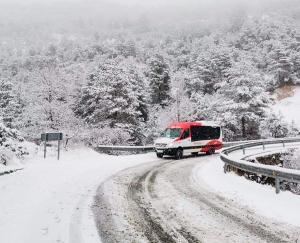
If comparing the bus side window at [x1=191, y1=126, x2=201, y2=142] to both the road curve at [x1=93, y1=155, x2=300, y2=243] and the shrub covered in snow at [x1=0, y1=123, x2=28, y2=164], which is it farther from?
the road curve at [x1=93, y1=155, x2=300, y2=243]

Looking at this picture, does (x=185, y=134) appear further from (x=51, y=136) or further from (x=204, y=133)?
(x=51, y=136)

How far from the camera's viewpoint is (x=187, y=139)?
26672mm

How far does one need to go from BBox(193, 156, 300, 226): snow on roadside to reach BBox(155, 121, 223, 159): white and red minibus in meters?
10.3

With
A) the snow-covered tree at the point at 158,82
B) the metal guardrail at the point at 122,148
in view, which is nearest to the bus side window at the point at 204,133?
the metal guardrail at the point at 122,148

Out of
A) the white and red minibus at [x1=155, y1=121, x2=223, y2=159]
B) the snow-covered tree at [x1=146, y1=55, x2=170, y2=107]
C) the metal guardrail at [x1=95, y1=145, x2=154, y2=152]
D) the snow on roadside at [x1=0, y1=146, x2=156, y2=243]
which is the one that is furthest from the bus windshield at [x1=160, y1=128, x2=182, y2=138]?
the snow-covered tree at [x1=146, y1=55, x2=170, y2=107]

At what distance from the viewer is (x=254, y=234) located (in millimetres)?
6824

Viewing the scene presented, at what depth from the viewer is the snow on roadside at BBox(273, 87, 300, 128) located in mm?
62812

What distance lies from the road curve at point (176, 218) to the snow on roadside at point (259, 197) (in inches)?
16.0

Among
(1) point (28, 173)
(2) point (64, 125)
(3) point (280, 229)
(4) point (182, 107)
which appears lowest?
(3) point (280, 229)

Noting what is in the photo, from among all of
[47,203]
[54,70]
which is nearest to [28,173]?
[47,203]

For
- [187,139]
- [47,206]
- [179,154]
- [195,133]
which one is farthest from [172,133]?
[47,206]

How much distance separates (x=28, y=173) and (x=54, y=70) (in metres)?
23.4

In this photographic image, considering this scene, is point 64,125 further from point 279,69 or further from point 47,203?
point 279,69

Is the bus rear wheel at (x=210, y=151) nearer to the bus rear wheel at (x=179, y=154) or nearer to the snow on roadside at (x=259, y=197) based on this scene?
the bus rear wheel at (x=179, y=154)
